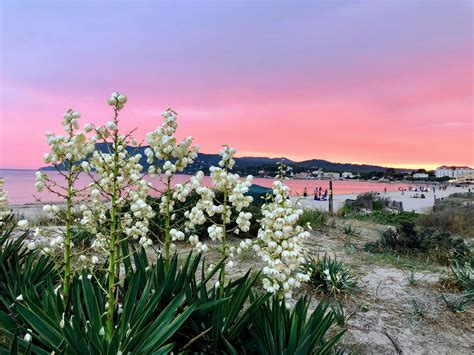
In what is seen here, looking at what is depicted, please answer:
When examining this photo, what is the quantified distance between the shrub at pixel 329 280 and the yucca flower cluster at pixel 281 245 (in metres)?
2.36

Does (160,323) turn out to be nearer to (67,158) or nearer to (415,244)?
(67,158)

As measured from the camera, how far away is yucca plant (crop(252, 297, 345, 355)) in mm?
2225

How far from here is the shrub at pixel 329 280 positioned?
185 inches

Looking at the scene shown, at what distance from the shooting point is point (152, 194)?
3.06m

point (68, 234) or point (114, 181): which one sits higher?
point (114, 181)

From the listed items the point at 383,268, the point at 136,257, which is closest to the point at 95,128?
the point at 136,257

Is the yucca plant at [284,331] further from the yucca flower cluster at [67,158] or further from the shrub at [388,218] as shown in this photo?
the shrub at [388,218]

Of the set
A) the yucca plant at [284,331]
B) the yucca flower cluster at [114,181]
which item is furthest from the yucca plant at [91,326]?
the yucca plant at [284,331]

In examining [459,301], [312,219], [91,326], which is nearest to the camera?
[91,326]

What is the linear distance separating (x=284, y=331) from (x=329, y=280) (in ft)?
8.57

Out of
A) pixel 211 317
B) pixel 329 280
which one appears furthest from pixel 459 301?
pixel 211 317

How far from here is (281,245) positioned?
2395mm

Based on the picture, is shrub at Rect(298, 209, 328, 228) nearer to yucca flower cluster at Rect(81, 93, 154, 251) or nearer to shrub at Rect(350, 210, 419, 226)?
shrub at Rect(350, 210, 419, 226)

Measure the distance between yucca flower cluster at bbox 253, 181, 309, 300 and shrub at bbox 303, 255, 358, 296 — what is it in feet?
7.75
